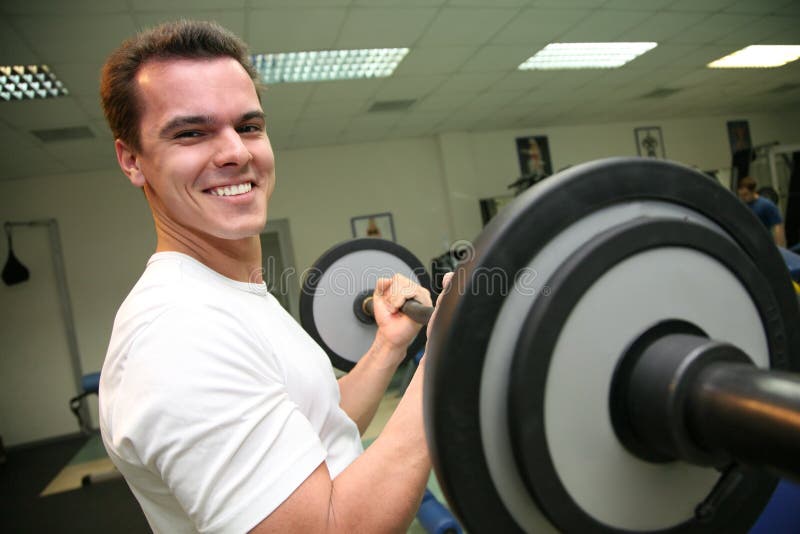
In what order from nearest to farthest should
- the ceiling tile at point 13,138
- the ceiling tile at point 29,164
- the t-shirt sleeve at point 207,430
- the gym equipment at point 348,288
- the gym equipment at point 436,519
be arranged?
the t-shirt sleeve at point 207,430 → the gym equipment at point 348,288 → the gym equipment at point 436,519 → the ceiling tile at point 13,138 → the ceiling tile at point 29,164

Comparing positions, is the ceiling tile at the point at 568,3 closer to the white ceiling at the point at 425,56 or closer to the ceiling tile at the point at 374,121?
the white ceiling at the point at 425,56

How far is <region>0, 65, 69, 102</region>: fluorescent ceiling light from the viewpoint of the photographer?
3.31 m

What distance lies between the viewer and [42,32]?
2.87 metres

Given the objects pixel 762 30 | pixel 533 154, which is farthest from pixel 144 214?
pixel 762 30

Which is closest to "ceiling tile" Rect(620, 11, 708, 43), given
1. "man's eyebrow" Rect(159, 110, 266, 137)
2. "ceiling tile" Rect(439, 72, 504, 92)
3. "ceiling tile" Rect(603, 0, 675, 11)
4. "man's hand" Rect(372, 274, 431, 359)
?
"ceiling tile" Rect(603, 0, 675, 11)

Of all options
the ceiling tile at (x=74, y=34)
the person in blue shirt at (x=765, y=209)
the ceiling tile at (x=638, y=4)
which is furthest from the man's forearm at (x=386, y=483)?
the person in blue shirt at (x=765, y=209)

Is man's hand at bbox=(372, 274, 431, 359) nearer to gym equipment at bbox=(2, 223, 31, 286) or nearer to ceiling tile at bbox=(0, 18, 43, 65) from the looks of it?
ceiling tile at bbox=(0, 18, 43, 65)

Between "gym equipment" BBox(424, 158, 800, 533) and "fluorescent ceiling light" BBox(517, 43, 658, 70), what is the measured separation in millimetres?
4579

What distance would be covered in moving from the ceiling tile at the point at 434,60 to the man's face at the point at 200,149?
3.50 metres

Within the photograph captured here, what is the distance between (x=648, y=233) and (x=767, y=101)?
10223 millimetres

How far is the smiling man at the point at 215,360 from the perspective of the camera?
1.77 ft

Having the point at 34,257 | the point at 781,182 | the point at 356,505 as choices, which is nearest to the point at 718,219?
the point at 356,505

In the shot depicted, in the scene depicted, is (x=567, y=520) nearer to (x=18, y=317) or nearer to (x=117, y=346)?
(x=117, y=346)

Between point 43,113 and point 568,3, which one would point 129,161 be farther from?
point 43,113
